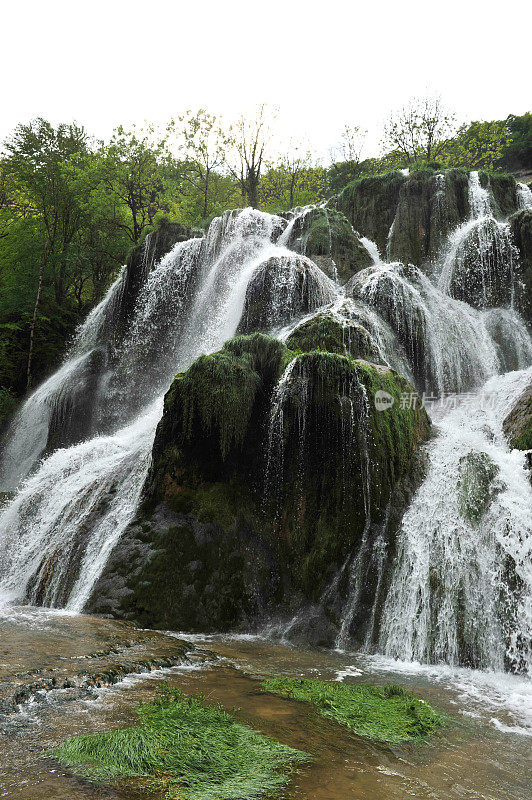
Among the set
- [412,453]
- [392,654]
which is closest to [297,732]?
[392,654]

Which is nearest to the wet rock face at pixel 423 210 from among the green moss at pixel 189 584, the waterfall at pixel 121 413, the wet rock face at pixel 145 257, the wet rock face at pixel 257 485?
the waterfall at pixel 121 413

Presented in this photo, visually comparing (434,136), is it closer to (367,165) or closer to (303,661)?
(367,165)

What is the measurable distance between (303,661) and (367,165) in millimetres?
36417

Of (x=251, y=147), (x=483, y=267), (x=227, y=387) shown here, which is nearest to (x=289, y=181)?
(x=251, y=147)

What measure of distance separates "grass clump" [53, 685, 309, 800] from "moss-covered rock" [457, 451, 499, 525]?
5.20 meters

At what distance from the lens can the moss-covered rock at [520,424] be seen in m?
8.17

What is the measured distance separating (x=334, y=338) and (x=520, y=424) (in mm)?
4040

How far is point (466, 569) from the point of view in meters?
6.86

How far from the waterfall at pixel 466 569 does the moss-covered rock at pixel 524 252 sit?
862 cm

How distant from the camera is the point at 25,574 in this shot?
9.16m

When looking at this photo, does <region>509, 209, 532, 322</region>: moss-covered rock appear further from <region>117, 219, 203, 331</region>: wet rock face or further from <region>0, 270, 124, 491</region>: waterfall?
<region>0, 270, 124, 491</region>: waterfall

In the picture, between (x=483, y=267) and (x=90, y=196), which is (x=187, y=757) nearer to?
(x=483, y=267)

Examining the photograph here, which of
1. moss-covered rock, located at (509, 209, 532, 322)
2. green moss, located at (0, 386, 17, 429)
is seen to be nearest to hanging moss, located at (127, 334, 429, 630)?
moss-covered rock, located at (509, 209, 532, 322)

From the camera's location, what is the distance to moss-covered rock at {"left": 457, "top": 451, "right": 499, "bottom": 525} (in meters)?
7.41
